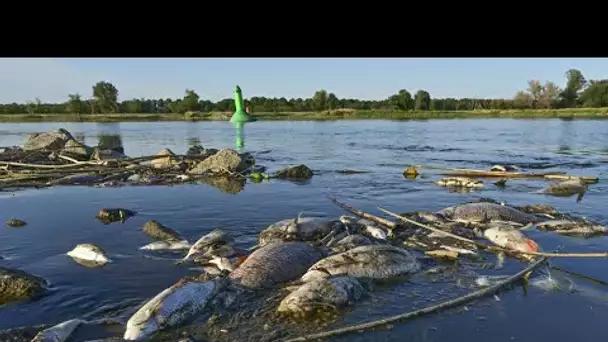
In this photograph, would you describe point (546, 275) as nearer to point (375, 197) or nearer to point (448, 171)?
point (375, 197)

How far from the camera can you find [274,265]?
6.93 meters

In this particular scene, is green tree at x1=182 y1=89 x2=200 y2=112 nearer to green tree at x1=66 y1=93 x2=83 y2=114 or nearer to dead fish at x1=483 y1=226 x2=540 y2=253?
green tree at x1=66 y1=93 x2=83 y2=114

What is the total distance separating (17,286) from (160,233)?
3084mm

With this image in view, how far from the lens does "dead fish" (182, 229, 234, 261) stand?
8.12m

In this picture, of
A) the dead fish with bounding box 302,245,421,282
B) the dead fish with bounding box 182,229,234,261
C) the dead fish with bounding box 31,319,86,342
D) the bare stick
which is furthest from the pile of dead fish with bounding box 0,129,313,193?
the dead fish with bounding box 31,319,86,342

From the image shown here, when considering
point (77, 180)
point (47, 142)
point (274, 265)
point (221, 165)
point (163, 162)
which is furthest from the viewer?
point (47, 142)

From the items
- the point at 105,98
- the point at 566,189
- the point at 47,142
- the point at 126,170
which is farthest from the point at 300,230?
the point at 105,98

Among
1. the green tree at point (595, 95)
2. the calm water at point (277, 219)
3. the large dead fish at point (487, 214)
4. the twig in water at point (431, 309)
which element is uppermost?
the green tree at point (595, 95)

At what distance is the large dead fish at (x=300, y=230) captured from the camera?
888 cm

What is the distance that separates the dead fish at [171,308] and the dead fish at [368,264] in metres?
1.52

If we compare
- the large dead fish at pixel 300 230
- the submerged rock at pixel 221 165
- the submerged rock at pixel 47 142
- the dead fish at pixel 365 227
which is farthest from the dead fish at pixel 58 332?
the submerged rock at pixel 47 142

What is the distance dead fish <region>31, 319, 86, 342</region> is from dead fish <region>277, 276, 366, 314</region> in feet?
7.90

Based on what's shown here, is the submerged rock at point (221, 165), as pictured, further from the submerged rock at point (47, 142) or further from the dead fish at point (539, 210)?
the dead fish at point (539, 210)

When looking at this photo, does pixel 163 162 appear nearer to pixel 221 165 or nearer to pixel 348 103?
pixel 221 165
